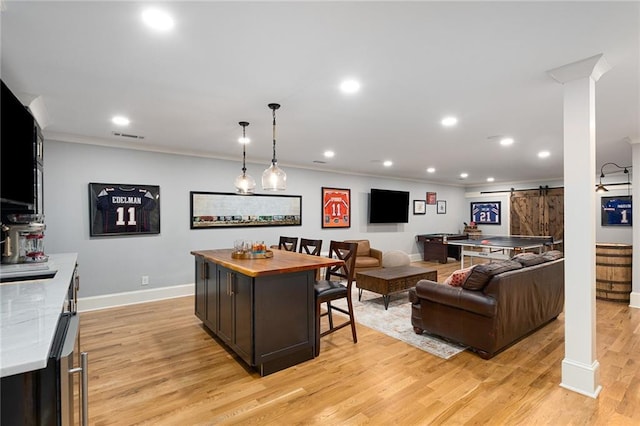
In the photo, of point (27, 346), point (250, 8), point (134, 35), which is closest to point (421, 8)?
point (250, 8)

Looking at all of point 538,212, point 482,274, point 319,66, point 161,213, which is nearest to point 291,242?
point 161,213

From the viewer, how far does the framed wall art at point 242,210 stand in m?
5.31

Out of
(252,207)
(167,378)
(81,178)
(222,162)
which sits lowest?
(167,378)

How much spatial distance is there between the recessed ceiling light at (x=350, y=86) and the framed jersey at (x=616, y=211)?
27.8 ft

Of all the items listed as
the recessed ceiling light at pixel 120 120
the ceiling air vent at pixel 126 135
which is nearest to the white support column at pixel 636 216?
the recessed ceiling light at pixel 120 120

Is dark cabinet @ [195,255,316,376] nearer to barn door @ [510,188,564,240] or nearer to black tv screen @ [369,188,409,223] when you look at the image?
black tv screen @ [369,188,409,223]

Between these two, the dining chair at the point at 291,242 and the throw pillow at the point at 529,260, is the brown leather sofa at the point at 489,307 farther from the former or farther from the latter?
the dining chair at the point at 291,242

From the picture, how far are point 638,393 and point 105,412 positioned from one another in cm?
383

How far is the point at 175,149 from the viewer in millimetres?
5027

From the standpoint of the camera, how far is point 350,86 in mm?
2582

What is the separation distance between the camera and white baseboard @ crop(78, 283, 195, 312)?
438cm

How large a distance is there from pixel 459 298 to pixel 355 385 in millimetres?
1321

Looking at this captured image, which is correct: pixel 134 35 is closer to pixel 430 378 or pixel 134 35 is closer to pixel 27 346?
pixel 27 346

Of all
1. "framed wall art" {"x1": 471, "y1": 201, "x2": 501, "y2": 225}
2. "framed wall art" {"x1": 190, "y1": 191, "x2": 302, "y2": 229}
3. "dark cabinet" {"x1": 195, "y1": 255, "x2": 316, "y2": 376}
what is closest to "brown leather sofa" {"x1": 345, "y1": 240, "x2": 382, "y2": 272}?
"framed wall art" {"x1": 190, "y1": 191, "x2": 302, "y2": 229}
